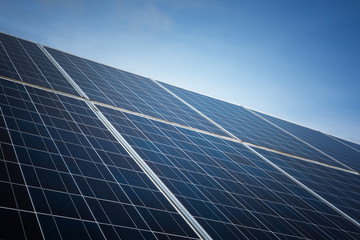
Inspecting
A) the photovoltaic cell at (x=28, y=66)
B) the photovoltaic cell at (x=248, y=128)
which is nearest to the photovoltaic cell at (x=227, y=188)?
the photovoltaic cell at (x=28, y=66)

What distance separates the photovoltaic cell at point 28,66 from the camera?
621 inches

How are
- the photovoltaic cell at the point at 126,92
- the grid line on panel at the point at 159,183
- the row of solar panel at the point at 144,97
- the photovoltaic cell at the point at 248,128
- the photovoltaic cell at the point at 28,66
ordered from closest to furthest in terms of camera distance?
the grid line on panel at the point at 159,183, the photovoltaic cell at the point at 28,66, the row of solar panel at the point at 144,97, the photovoltaic cell at the point at 126,92, the photovoltaic cell at the point at 248,128

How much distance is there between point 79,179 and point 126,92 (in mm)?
12821

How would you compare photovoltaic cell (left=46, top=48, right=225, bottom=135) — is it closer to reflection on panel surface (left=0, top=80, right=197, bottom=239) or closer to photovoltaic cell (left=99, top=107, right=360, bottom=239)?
photovoltaic cell (left=99, top=107, right=360, bottom=239)

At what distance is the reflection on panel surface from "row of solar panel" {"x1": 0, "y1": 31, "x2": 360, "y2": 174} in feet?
14.0

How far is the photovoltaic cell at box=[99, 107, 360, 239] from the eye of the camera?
11.2 metres

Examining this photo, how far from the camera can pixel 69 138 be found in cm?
1123

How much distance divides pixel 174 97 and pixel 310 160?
11.3 m

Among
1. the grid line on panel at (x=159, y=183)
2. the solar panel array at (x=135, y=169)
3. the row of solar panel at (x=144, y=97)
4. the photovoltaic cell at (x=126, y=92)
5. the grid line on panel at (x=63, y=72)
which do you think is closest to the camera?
the solar panel array at (x=135, y=169)

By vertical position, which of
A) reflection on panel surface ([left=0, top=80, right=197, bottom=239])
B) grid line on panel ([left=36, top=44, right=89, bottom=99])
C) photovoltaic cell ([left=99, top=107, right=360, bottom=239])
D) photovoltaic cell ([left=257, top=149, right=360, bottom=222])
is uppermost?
photovoltaic cell ([left=257, top=149, right=360, bottom=222])

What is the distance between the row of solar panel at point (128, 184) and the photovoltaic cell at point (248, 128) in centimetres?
512

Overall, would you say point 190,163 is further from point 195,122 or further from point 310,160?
point 310,160

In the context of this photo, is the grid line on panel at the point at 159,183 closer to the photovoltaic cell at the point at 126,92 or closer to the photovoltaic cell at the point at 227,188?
the photovoltaic cell at the point at 227,188

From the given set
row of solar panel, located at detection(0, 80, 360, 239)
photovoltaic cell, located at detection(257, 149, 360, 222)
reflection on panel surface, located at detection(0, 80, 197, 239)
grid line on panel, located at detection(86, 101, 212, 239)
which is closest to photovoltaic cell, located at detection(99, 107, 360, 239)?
row of solar panel, located at detection(0, 80, 360, 239)
